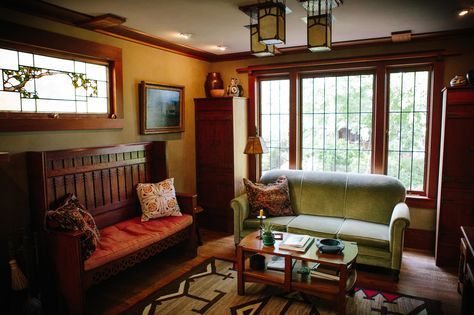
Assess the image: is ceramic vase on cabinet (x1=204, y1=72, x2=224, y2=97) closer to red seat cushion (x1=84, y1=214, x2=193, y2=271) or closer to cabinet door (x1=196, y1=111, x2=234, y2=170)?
cabinet door (x1=196, y1=111, x2=234, y2=170)

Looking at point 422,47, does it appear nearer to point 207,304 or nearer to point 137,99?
point 137,99

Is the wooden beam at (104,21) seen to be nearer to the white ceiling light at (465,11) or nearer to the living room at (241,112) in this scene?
the living room at (241,112)

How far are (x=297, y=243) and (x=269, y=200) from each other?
3.63 feet

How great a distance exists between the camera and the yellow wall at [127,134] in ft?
9.25

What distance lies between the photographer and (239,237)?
399 centimetres

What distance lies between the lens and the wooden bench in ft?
8.89

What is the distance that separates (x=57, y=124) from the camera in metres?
3.12

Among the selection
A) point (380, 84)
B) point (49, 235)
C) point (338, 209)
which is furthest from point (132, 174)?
point (380, 84)

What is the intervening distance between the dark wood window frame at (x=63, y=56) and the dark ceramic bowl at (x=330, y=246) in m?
2.37

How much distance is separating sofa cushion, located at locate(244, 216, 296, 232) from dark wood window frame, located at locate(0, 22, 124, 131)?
176 cm

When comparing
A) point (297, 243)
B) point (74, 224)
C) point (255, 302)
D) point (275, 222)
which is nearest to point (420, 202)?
point (275, 222)

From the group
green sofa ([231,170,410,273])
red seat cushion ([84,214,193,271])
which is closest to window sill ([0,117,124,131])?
red seat cushion ([84,214,193,271])

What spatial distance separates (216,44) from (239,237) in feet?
7.64

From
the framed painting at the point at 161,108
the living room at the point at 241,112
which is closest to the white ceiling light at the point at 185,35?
the living room at the point at 241,112
